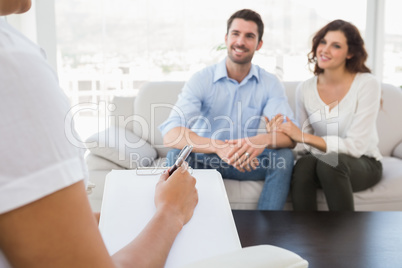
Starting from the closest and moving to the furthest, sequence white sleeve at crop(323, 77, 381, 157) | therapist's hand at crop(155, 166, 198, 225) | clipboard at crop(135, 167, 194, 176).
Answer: therapist's hand at crop(155, 166, 198, 225), clipboard at crop(135, 167, 194, 176), white sleeve at crop(323, 77, 381, 157)

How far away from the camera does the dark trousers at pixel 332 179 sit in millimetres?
2150

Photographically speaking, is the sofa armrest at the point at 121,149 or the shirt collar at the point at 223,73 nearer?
the sofa armrest at the point at 121,149

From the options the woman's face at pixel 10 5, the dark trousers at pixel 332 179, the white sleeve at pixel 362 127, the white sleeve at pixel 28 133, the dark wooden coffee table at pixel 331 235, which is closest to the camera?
the white sleeve at pixel 28 133

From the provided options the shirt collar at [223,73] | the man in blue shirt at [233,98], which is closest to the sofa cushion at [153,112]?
the man in blue shirt at [233,98]

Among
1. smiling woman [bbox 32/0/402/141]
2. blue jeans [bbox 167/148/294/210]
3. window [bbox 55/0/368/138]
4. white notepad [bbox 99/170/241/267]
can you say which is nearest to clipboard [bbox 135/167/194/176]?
white notepad [bbox 99/170/241/267]

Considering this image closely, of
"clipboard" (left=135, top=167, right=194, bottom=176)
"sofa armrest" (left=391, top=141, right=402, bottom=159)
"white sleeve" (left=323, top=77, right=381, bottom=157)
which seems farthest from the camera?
"sofa armrest" (left=391, top=141, right=402, bottom=159)

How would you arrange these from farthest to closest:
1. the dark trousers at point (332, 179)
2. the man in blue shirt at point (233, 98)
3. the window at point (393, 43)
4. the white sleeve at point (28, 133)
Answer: the window at point (393, 43) → the man in blue shirt at point (233, 98) → the dark trousers at point (332, 179) → the white sleeve at point (28, 133)

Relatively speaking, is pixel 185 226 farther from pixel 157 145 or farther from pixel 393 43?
pixel 393 43

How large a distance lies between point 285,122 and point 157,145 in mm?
802

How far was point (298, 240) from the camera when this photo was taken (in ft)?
4.30

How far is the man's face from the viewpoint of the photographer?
8.42 ft

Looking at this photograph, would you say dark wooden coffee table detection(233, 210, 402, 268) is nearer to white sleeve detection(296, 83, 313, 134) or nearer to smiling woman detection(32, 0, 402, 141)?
white sleeve detection(296, 83, 313, 134)

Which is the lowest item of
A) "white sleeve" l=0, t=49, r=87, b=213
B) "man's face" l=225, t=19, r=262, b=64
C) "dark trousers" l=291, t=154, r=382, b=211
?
"dark trousers" l=291, t=154, r=382, b=211

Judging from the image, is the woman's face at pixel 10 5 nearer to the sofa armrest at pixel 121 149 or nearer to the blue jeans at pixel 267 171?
the blue jeans at pixel 267 171
